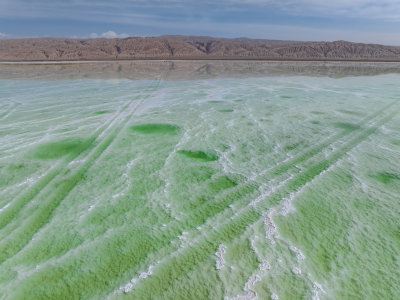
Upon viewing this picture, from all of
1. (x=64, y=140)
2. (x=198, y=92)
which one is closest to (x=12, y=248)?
(x=64, y=140)

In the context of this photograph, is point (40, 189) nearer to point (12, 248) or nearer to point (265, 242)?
point (12, 248)

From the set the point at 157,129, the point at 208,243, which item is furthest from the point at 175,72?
the point at 208,243

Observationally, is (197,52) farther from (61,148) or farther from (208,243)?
(208,243)

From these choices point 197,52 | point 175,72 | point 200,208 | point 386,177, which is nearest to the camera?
point 200,208

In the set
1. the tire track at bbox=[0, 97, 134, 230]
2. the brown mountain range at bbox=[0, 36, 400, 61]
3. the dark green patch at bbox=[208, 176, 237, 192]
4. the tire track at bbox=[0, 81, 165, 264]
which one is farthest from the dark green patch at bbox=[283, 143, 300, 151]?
the brown mountain range at bbox=[0, 36, 400, 61]

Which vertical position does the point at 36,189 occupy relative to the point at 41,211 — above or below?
below

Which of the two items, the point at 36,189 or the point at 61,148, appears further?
the point at 61,148
